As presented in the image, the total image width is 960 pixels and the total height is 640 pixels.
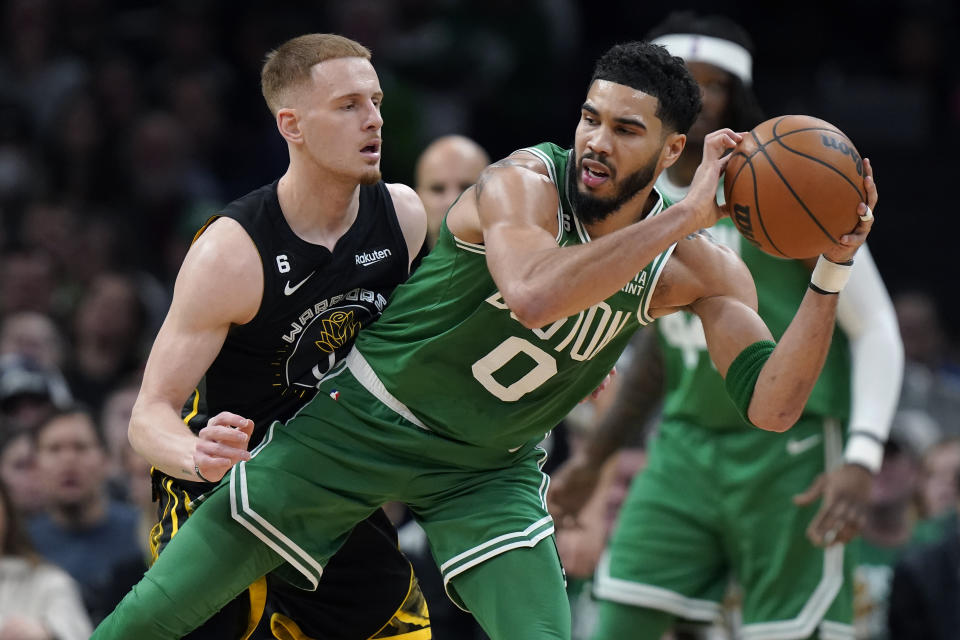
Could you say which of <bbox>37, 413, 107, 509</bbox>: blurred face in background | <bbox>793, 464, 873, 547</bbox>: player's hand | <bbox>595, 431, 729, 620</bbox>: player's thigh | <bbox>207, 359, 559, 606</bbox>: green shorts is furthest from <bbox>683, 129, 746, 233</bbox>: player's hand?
<bbox>37, 413, 107, 509</bbox>: blurred face in background

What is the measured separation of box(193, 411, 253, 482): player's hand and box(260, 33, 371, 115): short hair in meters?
1.16

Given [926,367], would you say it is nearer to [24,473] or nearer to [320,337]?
[24,473]

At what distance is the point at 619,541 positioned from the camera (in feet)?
18.5

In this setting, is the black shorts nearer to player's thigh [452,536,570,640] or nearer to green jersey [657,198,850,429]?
player's thigh [452,536,570,640]

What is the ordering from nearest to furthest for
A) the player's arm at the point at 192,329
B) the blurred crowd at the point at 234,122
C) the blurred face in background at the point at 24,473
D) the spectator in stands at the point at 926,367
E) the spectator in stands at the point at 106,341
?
the player's arm at the point at 192,329
the blurred face in background at the point at 24,473
the spectator in stands at the point at 106,341
the blurred crowd at the point at 234,122
the spectator in stands at the point at 926,367

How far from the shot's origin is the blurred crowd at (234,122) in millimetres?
9688

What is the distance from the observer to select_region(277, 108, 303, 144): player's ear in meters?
4.61

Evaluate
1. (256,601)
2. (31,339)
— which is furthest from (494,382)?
(31,339)

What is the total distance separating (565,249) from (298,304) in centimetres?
93

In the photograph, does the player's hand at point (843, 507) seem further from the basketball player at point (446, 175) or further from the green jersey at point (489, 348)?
the basketball player at point (446, 175)

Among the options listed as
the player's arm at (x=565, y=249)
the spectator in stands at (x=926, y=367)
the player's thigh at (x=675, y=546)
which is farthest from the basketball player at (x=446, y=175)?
the spectator in stands at (x=926, y=367)

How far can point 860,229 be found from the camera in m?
4.08

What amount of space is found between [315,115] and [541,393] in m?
1.08

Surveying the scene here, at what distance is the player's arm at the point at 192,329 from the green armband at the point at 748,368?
138 centimetres
